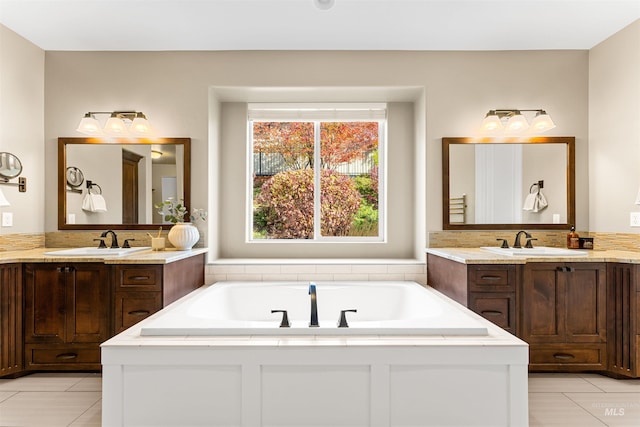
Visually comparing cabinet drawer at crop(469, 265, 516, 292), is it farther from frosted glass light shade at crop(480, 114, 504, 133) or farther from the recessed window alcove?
frosted glass light shade at crop(480, 114, 504, 133)

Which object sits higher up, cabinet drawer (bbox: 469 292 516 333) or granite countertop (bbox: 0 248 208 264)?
granite countertop (bbox: 0 248 208 264)

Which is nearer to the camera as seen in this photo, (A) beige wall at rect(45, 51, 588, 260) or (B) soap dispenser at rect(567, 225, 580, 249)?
(B) soap dispenser at rect(567, 225, 580, 249)

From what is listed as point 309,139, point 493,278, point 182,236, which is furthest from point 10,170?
point 493,278

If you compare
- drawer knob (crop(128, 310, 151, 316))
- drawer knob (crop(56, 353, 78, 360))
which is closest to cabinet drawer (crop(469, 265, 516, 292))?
drawer knob (crop(128, 310, 151, 316))

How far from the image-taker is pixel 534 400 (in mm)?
2365

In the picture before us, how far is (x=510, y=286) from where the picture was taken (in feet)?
8.65

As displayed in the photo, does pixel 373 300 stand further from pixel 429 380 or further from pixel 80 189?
pixel 80 189

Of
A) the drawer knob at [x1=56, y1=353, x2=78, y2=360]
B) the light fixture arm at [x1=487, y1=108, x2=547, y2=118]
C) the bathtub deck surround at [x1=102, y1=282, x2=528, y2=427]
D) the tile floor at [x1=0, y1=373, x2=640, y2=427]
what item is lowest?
the tile floor at [x1=0, y1=373, x2=640, y2=427]

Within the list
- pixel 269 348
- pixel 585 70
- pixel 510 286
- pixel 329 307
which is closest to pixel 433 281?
pixel 510 286

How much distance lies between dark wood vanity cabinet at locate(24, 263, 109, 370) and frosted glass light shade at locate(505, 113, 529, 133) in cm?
326

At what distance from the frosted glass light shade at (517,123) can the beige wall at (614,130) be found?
1.95 ft

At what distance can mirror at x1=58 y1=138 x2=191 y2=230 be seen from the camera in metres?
3.34

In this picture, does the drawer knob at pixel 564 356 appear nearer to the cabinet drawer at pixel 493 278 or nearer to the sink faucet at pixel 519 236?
the cabinet drawer at pixel 493 278

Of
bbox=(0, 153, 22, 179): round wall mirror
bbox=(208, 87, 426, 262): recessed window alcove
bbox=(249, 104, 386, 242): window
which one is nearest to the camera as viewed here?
bbox=(0, 153, 22, 179): round wall mirror
